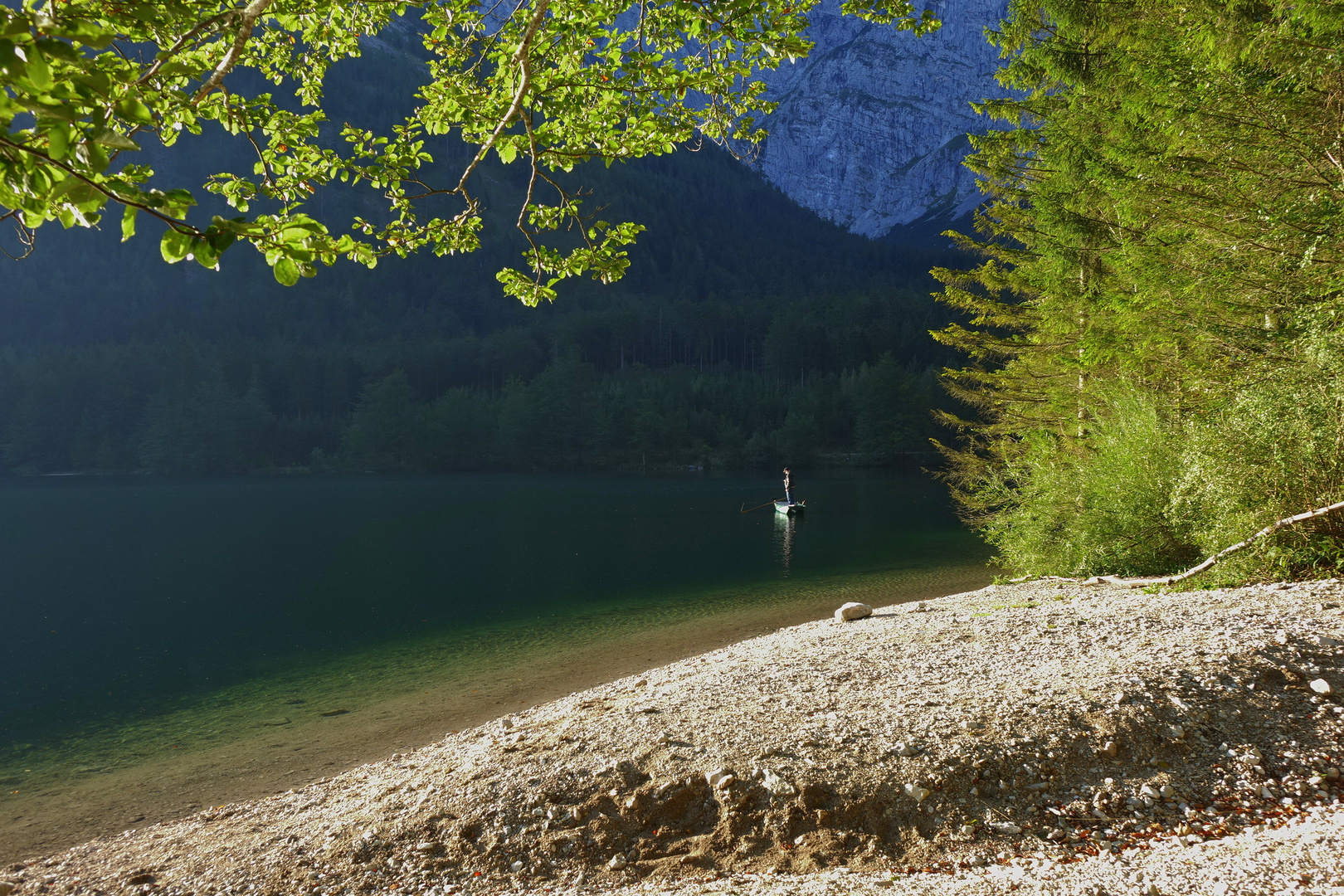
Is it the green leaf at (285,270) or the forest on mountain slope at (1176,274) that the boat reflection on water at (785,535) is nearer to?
the forest on mountain slope at (1176,274)

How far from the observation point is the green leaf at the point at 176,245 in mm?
2086

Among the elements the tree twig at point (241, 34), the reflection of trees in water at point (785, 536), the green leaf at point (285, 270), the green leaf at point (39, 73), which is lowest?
the reflection of trees in water at point (785, 536)

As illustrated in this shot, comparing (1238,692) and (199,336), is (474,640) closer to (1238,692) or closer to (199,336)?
(1238,692)

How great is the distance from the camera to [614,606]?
16094mm

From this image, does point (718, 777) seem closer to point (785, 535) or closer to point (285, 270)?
point (285, 270)

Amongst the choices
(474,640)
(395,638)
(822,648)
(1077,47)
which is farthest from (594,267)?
(1077,47)

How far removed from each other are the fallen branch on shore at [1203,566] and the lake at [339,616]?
17.8 ft

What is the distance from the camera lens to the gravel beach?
3.82 meters

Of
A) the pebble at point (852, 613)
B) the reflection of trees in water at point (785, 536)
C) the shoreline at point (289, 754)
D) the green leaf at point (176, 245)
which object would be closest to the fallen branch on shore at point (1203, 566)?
the pebble at point (852, 613)

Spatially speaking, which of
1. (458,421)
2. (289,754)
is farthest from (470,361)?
(289,754)

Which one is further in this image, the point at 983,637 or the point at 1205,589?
the point at 1205,589

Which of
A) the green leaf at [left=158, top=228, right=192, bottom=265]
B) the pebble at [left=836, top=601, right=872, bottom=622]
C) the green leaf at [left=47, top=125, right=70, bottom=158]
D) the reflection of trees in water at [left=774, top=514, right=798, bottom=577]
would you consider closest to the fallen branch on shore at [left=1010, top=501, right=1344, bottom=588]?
the pebble at [left=836, top=601, right=872, bottom=622]

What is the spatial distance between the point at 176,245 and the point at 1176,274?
1167 cm

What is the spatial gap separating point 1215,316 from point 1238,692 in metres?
6.81
